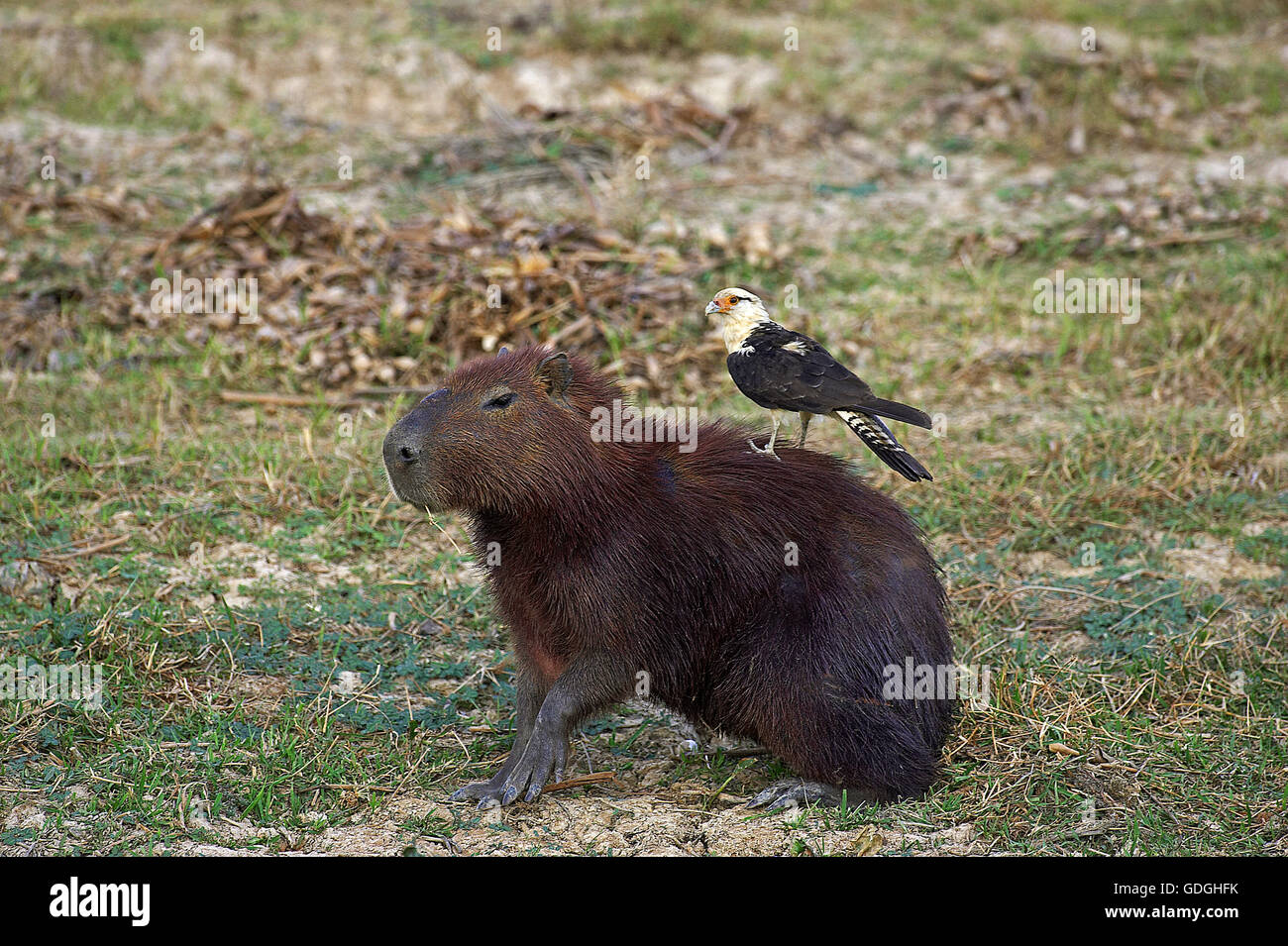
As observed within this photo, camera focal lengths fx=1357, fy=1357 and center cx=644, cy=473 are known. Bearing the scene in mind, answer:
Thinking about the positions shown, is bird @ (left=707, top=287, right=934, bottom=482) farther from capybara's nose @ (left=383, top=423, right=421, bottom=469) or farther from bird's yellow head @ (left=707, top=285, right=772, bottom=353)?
capybara's nose @ (left=383, top=423, right=421, bottom=469)

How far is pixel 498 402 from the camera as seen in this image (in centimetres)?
389

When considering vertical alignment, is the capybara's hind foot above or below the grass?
below

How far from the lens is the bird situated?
364cm

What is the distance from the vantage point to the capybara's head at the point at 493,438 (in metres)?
3.78

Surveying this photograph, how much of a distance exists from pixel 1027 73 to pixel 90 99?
21.8 ft

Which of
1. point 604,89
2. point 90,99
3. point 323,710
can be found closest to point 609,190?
point 604,89

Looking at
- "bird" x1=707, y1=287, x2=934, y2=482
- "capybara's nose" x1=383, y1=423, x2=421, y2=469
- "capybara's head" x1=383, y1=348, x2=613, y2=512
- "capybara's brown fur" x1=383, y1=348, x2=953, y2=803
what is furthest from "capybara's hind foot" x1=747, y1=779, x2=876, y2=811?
"capybara's nose" x1=383, y1=423, x2=421, y2=469

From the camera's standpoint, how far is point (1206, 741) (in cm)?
436

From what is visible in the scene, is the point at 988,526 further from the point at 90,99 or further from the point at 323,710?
the point at 90,99

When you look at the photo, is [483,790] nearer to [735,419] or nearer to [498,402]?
[498,402]

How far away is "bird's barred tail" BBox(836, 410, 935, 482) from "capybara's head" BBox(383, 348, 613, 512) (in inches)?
30.5

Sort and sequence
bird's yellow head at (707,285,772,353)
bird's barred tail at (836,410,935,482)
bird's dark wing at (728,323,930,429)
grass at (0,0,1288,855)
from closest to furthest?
bird's barred tail at (836,410,935,482)
bird's dark wing at (728,323,930,429)
bird's yellow head at (707,285,772,353)
grass at (0,0,1288,855)

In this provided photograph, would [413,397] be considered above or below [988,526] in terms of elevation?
above

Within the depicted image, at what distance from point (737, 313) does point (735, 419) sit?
1.11m
